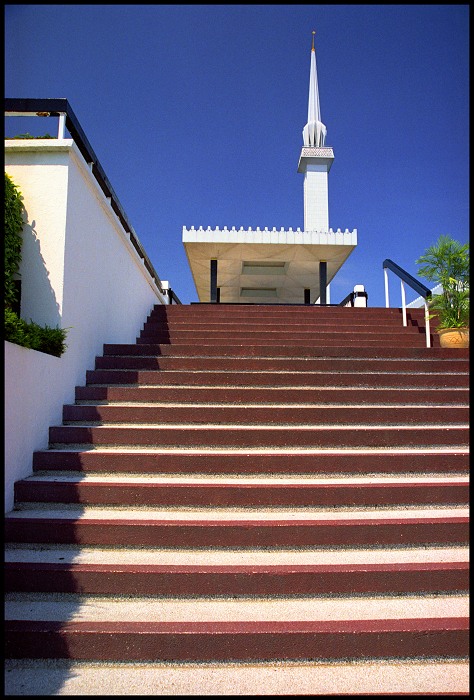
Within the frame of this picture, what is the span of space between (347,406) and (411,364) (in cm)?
126

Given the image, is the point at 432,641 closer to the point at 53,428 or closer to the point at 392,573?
the point at 392,573

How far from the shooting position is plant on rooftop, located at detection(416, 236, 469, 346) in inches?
221

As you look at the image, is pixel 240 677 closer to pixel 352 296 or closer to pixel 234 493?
pixel 234 493

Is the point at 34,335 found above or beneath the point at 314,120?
beneath

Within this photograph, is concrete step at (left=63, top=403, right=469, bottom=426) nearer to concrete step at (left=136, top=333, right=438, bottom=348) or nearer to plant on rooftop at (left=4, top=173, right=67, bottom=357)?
plant on rooftop at (left=4, top=173, right=67, bottom=357)

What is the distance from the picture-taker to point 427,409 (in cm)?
388

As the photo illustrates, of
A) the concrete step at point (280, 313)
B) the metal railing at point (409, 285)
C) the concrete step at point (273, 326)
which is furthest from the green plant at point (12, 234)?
the metal railing at point (409, 285)

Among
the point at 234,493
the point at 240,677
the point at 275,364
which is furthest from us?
the point at 275,364

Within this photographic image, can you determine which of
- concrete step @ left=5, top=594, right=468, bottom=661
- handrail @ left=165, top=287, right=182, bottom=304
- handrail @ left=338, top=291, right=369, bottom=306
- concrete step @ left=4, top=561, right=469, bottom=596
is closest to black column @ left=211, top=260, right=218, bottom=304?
handrail @ left=165, top=287, right=182, bottom=304

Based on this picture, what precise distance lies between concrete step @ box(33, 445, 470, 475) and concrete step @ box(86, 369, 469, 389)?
1119 millimetres

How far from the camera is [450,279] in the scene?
571cm

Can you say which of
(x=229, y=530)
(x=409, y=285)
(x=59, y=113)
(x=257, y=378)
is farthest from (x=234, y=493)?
(x=409, y=285)

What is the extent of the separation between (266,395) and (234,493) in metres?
1.26

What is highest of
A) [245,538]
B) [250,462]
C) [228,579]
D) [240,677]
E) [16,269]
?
[16,269]
